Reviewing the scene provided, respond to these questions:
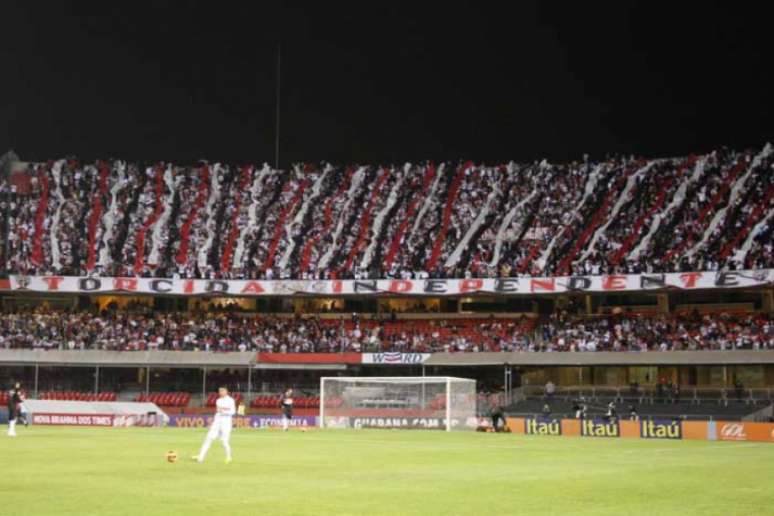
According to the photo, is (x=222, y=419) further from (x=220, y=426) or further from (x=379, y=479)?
(x=379, y=479)

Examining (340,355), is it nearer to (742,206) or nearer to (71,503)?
(742,206)

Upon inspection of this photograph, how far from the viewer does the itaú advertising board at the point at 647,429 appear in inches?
1816

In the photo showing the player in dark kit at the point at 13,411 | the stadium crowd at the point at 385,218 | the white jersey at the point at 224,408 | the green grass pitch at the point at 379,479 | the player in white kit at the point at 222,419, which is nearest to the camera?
the green grass pitch at the point at 379,479

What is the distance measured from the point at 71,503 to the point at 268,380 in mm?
51074

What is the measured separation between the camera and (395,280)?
67.6 metres

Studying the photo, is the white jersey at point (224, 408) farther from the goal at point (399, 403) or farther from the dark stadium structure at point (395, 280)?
the dark stadium structure at point (395, 280)

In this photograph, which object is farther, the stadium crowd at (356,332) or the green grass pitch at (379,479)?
the stadium crowd at (356,332)

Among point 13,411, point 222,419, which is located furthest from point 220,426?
point 13,411

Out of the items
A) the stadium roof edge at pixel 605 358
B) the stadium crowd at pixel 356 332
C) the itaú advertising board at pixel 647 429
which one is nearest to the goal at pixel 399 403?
the itaú advertising board at pixel 647 429

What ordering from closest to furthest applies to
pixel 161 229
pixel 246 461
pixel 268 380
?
pixel 246 461 → pixel 268 380 → pixel 161 229

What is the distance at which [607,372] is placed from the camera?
6594cm

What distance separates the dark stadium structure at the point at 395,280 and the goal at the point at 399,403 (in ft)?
13.9

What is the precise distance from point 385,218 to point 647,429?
30.3m

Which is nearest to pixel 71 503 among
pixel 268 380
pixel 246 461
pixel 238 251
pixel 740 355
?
pixel 246 461
